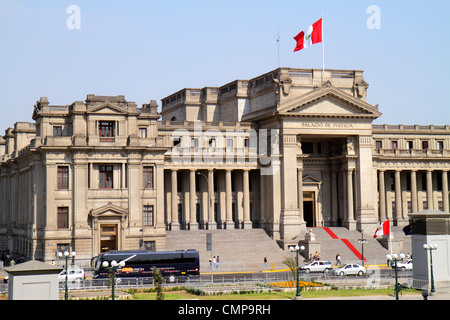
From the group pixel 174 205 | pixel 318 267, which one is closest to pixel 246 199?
pixel 174 205

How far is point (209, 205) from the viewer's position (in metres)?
89.2

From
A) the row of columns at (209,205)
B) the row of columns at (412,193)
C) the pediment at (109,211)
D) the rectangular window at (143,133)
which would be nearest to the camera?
the pediment at (109,211)

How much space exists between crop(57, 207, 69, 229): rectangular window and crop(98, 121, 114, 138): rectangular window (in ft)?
32.2

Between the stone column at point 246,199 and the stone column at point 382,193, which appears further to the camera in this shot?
the stone column at point 382,193

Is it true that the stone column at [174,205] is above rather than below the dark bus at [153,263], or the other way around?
above

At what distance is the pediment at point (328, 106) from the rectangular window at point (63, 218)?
97.1 ft

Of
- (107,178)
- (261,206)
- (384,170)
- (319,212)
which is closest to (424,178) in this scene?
(384,170)

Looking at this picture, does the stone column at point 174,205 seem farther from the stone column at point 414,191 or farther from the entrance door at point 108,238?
the stone column at point 414,191

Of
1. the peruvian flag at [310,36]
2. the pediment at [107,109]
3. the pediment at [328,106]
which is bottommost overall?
the pediment at [107,109]

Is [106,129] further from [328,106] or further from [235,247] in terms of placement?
[328,106]

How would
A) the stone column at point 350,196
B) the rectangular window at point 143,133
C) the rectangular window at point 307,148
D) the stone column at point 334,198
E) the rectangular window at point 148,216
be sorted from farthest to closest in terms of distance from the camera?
1. the rectangular window at point 307,148
2. the stone column at point 334,198
3. the stone column at point 350,196
4. the rectangular window at point 143,133
5. the rectangular window at point 148,216

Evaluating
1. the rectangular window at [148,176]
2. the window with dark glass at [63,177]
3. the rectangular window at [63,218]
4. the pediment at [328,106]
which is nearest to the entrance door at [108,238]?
the rectangular window at [63,218]

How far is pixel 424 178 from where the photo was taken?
346ft

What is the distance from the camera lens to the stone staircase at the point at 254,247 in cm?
7762
